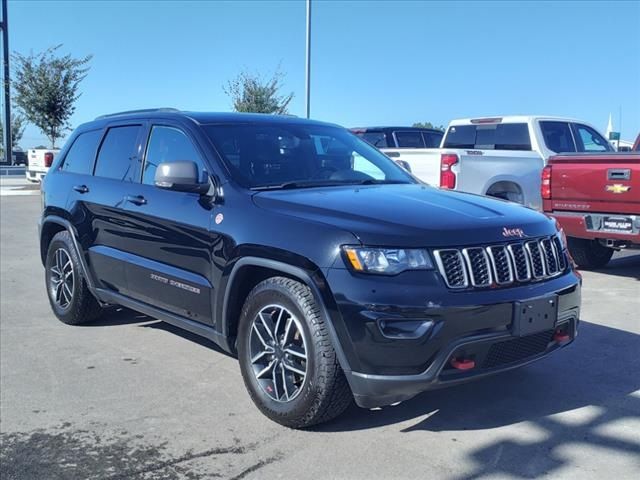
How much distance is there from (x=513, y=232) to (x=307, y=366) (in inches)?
53.6

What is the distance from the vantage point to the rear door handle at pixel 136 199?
16.4ft

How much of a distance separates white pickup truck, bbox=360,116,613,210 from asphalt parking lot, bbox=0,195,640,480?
4310 mm

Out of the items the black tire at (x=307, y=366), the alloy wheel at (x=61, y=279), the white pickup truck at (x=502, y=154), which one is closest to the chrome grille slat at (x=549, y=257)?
the black tire at (x=307, y=366)

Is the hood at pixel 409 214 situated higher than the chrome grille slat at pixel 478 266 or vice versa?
the hood at pixel 409 214

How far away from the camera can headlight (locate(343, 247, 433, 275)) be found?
3486 mm

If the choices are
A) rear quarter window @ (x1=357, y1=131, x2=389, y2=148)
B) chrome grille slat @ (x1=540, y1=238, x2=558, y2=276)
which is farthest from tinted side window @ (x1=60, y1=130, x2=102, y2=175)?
rear quarter window @ (x1=357, y1=131, x2=389, y2=148)

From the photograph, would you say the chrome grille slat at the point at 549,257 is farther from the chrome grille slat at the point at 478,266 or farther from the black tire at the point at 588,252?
the black tire at the point at 588,252

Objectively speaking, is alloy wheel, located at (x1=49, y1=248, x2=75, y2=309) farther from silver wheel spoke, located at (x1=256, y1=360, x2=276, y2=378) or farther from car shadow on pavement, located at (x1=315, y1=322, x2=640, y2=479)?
car shadow on pavement, located at (x1=315, y1=322, x2=640, y2=479)

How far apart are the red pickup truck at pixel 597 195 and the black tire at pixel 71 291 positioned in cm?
543

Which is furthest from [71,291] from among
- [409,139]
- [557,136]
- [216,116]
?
[409,139]

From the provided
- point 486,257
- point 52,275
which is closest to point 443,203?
point 486,257

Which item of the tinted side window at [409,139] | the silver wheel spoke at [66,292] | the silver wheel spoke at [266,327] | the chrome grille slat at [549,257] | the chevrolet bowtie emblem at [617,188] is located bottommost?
the silver wheel spoke at [66,292]

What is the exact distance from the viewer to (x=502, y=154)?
1031 cm

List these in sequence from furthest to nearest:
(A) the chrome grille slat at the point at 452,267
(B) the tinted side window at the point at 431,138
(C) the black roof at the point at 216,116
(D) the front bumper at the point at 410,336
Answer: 1. (B) the tinted side window at the point at 431,138
2. (C) the black roof at the point at 216,116
3. (A) the chrome grille slat at the point at 452,267
4. (D) the front bumper at the point at 410,336
